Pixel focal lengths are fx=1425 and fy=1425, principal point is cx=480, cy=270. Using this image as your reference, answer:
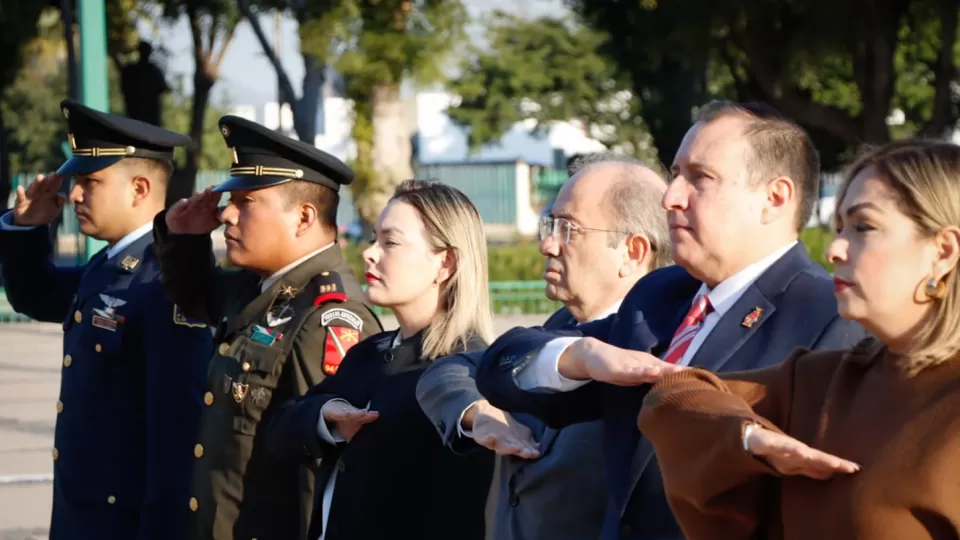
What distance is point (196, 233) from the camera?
14.8 feet

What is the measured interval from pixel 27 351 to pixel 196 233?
1177 cm

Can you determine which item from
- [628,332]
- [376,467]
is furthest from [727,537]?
[376,467]

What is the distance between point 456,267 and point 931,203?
5.91 ft

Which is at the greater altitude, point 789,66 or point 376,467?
point 789,66

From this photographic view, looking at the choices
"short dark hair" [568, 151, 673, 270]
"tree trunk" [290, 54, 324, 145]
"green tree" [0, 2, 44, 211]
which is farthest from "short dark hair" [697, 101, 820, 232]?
"tree trunk" [290, 54, 324, 145]

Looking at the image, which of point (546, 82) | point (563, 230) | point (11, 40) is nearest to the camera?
point (563, 230)

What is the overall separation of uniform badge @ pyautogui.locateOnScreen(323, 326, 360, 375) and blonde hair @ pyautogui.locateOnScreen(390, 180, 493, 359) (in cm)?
42

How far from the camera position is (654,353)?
8.49 feet

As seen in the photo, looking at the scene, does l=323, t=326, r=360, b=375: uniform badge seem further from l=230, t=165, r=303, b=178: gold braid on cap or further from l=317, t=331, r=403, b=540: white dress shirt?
l=230, t=165, r=303, b=178: gold braid on cap

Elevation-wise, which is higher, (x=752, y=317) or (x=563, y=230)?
(x=563, y=230)

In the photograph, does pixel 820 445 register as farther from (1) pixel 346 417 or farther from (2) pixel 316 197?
(2) pixel 316 197

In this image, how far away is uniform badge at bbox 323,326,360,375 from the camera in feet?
12.9

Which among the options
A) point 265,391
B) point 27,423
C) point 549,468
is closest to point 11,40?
point 27,423

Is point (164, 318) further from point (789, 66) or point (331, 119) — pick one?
point (331, 119)
